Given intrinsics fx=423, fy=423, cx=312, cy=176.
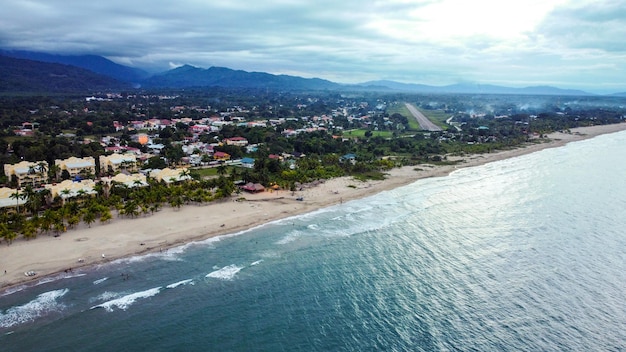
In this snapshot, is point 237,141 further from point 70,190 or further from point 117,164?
point 70,190

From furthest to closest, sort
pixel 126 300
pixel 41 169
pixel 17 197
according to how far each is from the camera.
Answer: pixel 41 169 < pixel 17 197 < pixel 126 300

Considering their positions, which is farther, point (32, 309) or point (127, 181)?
point (127, 181)

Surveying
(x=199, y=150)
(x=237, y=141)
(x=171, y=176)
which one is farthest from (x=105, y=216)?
(x=237, y=141)

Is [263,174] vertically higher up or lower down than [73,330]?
higher up

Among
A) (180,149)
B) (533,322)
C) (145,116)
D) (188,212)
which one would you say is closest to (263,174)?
(188,212)

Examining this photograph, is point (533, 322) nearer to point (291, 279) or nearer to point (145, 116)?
point (291, 279)

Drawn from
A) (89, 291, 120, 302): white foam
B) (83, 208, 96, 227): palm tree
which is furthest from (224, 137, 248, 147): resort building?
(89, 291, 120, 302): white foam
